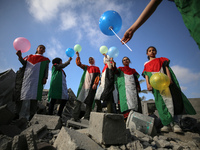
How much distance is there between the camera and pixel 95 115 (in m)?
1.73

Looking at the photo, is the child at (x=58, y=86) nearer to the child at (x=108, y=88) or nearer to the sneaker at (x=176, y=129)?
the child at (x=108, y=88)

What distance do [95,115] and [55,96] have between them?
2280 millimetres

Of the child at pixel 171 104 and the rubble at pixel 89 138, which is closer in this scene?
the rubble at pixel 89 138

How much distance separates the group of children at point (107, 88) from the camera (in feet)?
9.16

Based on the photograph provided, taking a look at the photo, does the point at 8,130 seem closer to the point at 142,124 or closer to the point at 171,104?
the point at 142,124

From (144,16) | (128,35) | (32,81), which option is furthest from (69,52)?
(144,16)

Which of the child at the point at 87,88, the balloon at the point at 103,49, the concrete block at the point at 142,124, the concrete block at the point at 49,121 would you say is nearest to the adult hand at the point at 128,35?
the concrete block at the point at 142,124

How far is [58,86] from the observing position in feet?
12.3

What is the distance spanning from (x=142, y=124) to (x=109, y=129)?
131cm

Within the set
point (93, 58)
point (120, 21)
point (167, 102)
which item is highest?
point (93, 58)

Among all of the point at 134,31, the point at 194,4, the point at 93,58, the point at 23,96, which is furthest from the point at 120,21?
the point at 23,96

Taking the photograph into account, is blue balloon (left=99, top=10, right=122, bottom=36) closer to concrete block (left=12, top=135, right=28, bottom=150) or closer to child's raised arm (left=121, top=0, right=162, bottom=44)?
child's raised arm (left=121, top=0, right=162, bottom=44)

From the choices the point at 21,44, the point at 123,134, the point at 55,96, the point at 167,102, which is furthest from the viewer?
the point at 55,96

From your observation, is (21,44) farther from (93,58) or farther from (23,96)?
(93,58)
